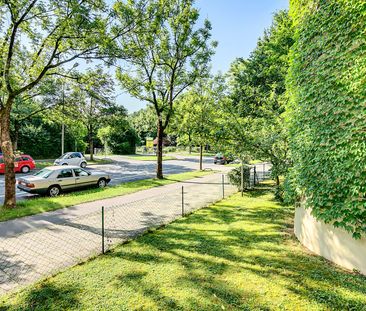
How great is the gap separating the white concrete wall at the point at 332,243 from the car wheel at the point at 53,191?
11713mm

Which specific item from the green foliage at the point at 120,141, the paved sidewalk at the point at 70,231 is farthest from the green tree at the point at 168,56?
the green foliage at the point at 120,141

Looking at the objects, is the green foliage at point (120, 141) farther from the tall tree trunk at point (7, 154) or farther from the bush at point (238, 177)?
the tall tree trunk at point (7, 154)

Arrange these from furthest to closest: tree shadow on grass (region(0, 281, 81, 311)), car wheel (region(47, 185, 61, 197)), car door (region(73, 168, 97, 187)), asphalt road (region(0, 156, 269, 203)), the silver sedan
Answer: asphalt road (region(0, 156, 269, 203)) < car door (region(73, 168, 97, 187)) < car wheel (region(47, 185, 61, 197)) < the silver sedan < tree shadow on grass (region(0, 281, 81, 311))

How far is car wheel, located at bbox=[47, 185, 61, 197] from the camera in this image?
12.6 m

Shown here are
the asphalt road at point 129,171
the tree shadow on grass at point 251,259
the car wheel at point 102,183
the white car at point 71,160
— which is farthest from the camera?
the white car at point 71,160

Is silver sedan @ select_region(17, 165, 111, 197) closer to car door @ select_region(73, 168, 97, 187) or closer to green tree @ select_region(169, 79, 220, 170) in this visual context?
car door @ select_region(73, 168, 97, 187)

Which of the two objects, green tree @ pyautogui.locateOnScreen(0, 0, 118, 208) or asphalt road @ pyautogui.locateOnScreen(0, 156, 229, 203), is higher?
green tree @ pyautogui.locateOnScreen(0, 0, 118, 208)

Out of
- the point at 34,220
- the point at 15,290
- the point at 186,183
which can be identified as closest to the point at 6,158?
the point at 34,220

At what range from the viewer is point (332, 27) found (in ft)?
16.6

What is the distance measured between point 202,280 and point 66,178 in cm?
1093

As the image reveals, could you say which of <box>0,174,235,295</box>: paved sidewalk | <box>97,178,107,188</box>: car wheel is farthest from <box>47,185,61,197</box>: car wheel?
<box>0,174,235,295</box>: paved sidewalk

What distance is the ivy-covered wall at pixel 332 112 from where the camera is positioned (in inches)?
173

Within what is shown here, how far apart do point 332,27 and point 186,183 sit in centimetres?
1353

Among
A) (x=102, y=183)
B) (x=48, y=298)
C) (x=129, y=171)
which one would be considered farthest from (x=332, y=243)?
(x=129, y=171)
